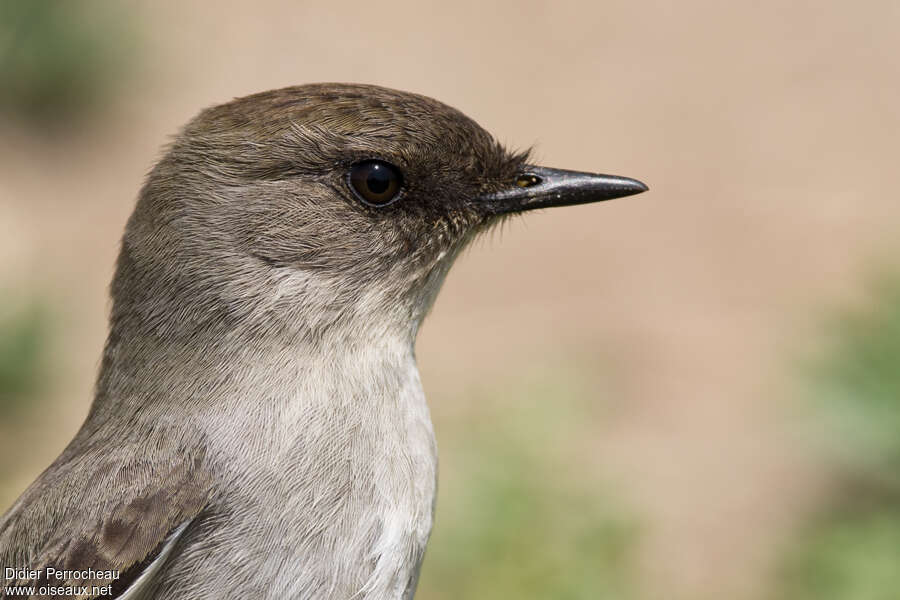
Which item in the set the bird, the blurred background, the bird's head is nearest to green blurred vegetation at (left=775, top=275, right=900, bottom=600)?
the blurred background

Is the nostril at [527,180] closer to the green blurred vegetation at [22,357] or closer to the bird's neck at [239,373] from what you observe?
the bird's neck at [239,373]

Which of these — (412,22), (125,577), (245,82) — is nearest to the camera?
(125,577)

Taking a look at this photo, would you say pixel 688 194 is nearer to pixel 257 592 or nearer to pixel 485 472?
pixel 485 472

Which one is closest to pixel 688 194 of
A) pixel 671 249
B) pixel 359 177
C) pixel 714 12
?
pixel 671 249

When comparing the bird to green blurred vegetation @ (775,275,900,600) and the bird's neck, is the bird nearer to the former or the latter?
the bird's neck

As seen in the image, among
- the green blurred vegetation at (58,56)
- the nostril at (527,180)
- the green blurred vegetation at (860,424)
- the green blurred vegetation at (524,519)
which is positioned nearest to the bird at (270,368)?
the nostril at (527,180)

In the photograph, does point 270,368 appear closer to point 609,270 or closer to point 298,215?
point 298,215
